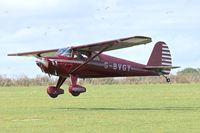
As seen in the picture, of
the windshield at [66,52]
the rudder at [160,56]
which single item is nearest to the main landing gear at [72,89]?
the windshield at [66,52]

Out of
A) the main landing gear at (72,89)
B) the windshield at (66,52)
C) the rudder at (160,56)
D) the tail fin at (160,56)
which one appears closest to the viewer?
the main landing gear at (72,89)

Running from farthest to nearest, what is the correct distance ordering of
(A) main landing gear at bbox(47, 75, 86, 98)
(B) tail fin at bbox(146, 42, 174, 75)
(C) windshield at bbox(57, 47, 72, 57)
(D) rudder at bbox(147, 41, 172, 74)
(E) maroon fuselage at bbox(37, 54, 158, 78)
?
(D) rudder at bbox(147, 41, 172, 74), (B) tail fin at bbox(146, 42, 174, 75), (C) windshield at bbox(57, 47, 72, 57), (E) maroon fuselage at bbox(37, 54, 158, 78), (A) main landing gear at bbox(47, 75, 86, 98)

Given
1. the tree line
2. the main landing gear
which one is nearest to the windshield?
the main landing gear

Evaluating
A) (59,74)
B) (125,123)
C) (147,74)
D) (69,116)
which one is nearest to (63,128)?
(125,123)

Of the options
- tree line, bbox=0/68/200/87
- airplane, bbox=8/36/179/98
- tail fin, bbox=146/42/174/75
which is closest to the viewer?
airplane, bbox=8/36/179/98

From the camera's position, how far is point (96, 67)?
31.6 meters

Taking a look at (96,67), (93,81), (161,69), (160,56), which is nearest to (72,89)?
(96,67)

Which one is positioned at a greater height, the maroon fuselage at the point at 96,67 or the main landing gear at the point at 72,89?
the maroon fuselage at the point at 96,67

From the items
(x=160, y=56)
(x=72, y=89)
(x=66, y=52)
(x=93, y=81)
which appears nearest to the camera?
(x=72, y=89)

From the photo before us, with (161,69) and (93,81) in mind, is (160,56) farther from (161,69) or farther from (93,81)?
(93,81)

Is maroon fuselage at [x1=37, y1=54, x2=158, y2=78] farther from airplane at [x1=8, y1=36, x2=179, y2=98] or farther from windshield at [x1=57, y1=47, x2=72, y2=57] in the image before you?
windshield at [x1=57, y1=47, x2=72, y2=57]

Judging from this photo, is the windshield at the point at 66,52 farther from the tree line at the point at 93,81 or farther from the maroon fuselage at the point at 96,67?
the tree line at the point at 93,81

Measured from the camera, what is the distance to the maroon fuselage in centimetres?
3061

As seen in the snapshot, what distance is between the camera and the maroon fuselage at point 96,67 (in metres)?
30.6
